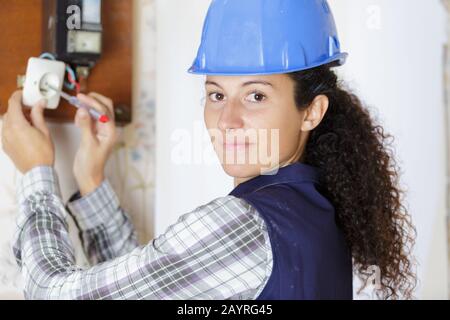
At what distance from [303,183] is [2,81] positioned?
0.45m

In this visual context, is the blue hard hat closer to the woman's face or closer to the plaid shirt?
the woman's face

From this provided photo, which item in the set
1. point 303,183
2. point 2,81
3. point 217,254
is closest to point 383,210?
point 303,183

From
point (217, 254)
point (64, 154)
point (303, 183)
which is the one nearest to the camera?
point (217, 254)

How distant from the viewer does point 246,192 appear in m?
0.79

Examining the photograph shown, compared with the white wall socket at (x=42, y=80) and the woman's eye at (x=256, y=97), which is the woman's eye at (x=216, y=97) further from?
the white wall socket at (x=42, y=80)

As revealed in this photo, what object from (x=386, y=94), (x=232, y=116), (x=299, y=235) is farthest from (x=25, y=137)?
(x=386, y=94)

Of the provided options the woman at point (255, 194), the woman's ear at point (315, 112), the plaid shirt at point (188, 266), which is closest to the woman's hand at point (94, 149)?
the woman at point (255, 194)

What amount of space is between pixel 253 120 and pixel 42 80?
1.03 feet

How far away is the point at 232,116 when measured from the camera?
784 mm

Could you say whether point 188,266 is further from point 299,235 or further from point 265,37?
point 265,37

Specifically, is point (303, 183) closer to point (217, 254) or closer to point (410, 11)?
point (217, 254)

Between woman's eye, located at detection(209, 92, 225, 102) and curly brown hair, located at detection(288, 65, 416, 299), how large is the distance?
0.47ft

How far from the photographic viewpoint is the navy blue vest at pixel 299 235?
0.73 m
